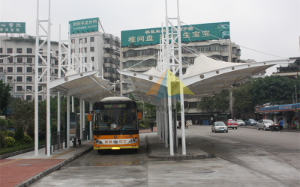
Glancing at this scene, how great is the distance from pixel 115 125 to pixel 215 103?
194 feet

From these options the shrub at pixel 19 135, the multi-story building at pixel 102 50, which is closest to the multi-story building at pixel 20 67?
the multi-story building at pixel 102 50

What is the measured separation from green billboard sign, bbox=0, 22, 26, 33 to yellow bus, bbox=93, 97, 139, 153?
59.7m

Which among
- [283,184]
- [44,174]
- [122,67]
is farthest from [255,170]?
[122,67]

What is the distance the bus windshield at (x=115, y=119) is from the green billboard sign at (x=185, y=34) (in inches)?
1950

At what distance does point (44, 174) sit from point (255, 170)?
272 inches

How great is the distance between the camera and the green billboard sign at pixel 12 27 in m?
68.0

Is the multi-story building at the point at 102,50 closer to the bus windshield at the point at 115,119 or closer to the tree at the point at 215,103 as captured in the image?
the tree at the point at 215,103

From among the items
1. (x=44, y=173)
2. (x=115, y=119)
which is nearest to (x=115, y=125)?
(x=115, y=119)

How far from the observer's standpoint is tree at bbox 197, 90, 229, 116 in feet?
239

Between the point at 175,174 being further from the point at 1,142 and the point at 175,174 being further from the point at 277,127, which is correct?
the point at 277,127

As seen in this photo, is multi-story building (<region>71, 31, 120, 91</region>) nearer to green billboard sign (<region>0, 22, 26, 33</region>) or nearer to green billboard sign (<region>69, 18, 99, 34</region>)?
green billboard sign (<region>69, 18, 99, 34</region>)

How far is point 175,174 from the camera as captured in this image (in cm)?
993

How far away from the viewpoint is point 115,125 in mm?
16469

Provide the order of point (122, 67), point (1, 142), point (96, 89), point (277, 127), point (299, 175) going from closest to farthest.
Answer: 1. point (299, 175)
2. point (1, 142)
3. point (96, 89)
4. point (277, 127)
5. point (122, 67)
